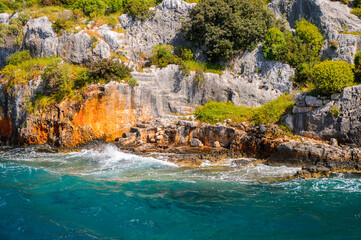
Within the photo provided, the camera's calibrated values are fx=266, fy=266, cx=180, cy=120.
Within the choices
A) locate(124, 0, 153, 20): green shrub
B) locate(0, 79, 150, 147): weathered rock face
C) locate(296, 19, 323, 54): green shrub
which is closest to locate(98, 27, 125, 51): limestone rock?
locate(124, 0, 153, 20): green shrub

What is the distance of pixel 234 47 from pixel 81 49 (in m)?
12.6

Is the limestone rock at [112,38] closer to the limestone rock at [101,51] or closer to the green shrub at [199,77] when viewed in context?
the limestone rock at [101,51]

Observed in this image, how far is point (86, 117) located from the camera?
18094 millimetres

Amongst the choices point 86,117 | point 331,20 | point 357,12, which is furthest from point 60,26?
point 357,12

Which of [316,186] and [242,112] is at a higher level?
[242,112]

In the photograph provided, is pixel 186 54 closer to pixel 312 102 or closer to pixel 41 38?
pixel 312 102

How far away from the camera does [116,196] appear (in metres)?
9.22

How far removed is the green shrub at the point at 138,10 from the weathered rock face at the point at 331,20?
12.6 meters

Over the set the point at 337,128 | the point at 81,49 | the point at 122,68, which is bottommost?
the point at 337,128

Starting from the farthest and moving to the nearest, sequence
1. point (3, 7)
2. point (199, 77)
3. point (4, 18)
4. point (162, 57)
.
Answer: point (3, 7)
point (4, 18)
point (162, 57)
point (199, 77)

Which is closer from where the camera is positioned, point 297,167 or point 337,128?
point 297,167

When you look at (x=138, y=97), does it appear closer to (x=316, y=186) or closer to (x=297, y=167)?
(x=297, y=167)

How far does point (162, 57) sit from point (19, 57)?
12115 millimetres

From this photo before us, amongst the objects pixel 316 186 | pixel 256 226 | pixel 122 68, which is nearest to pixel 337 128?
pixel 316 186
